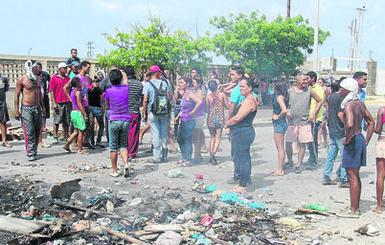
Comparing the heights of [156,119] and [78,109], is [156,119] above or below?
below

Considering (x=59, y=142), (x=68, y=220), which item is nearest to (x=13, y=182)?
(x=68, y=220)

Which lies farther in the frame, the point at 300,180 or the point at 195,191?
the point at 300,180

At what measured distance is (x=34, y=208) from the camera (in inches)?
196

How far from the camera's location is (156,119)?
8156 millimetres

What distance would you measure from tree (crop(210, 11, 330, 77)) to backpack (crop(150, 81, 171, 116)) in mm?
16772

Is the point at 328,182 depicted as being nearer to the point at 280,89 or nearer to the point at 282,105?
the point at 282,105

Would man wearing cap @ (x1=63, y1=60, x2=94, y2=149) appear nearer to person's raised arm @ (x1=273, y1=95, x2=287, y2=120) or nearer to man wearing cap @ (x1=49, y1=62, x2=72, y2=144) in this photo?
man wearing cap @ (x1=49, y1=62, x2=72, y2=144)

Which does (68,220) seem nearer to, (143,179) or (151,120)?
(143,179)

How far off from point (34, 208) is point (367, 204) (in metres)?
4.64

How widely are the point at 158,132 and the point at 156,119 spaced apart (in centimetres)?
28

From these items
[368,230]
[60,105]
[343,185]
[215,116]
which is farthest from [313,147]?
[60,105]

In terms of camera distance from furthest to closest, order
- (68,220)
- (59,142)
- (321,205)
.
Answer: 1. (59,142)
2. (321,205)
3. (68,220)

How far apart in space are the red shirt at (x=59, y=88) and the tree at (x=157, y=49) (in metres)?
10.7

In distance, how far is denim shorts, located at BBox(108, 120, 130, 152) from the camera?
277 inches
